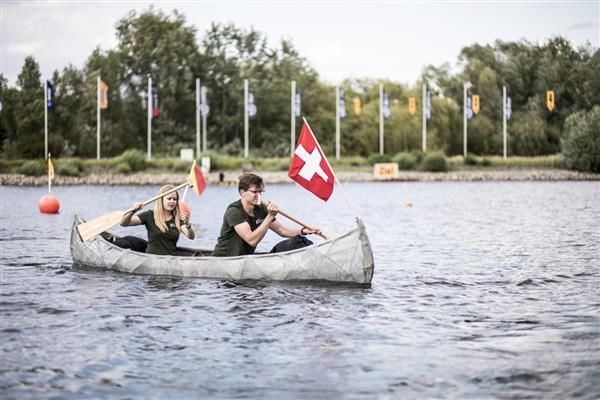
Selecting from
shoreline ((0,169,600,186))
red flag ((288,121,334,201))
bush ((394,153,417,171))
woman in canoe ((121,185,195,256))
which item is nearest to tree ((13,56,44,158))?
shoreline ((0,169,600,186))

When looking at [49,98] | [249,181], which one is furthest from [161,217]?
[49,98]

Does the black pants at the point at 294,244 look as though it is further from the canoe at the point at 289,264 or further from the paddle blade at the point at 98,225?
the paddle blade at the point at 98,225

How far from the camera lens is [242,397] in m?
8.01

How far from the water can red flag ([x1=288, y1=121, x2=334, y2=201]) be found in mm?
1468

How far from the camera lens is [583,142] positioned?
71.9m

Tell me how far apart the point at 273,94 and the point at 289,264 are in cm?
6939

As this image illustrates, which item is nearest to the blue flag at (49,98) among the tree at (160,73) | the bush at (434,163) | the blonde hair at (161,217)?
the tree at (160,73)

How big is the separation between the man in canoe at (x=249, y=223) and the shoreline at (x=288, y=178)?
47.1 m

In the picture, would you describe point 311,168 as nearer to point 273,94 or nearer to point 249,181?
point 249,181

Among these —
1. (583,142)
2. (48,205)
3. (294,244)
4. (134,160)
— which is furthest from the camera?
(583,142)

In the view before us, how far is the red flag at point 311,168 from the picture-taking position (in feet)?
45.4

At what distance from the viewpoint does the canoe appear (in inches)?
521

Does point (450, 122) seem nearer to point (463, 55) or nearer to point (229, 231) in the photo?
point (463, 55)

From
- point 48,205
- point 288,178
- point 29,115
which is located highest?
point 29,115
